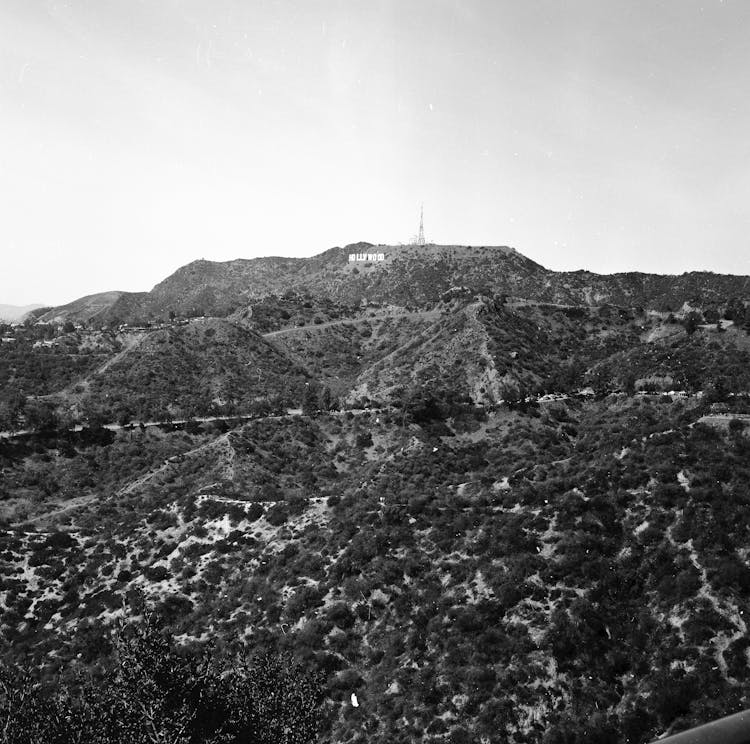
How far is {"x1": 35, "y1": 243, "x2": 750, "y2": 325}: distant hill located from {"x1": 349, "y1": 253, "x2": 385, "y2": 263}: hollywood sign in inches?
61.4

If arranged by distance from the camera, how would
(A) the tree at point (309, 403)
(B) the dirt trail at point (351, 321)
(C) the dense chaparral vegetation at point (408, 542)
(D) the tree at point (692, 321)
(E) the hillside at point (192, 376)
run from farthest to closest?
(B) the dirt trail at point (351, 321)
(E) the hillside at point (192, 376)
(D) the tree at point (692, 321)
(A) the tree at point (309, 403)
(C) the dense chaparral vegetation at point (408, 542)

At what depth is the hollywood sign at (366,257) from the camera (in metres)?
182

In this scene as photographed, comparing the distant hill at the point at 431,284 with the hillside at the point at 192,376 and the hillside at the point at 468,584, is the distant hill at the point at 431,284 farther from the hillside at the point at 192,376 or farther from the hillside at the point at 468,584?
the hillside at the point at 468,584

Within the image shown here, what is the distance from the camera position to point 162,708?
14.0 metres

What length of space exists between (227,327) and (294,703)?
87.1 m

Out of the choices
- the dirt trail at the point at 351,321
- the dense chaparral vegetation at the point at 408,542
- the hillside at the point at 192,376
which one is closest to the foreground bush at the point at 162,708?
the dense chaparral vegetation at the point at 408,542

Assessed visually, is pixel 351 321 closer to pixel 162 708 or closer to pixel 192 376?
pixel 192 376

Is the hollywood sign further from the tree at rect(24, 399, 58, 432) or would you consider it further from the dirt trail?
the tree at rect(24, 399, 58, 432)

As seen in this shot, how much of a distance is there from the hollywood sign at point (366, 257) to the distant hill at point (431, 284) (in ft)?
5.11

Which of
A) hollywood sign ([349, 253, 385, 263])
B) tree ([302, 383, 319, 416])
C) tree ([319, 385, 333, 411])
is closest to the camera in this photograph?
tree ([302, 383, 319, 416])

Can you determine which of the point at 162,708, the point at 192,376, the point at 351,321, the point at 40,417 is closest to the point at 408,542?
the point at 162,708

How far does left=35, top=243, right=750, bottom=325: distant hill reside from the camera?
144750mm

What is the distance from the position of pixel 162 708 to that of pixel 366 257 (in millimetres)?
177845

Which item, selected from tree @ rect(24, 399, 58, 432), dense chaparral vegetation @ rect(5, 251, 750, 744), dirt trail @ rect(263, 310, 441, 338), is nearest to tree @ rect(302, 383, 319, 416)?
dense chaparral vegetation @ rect(5, 251, 750, 744)
